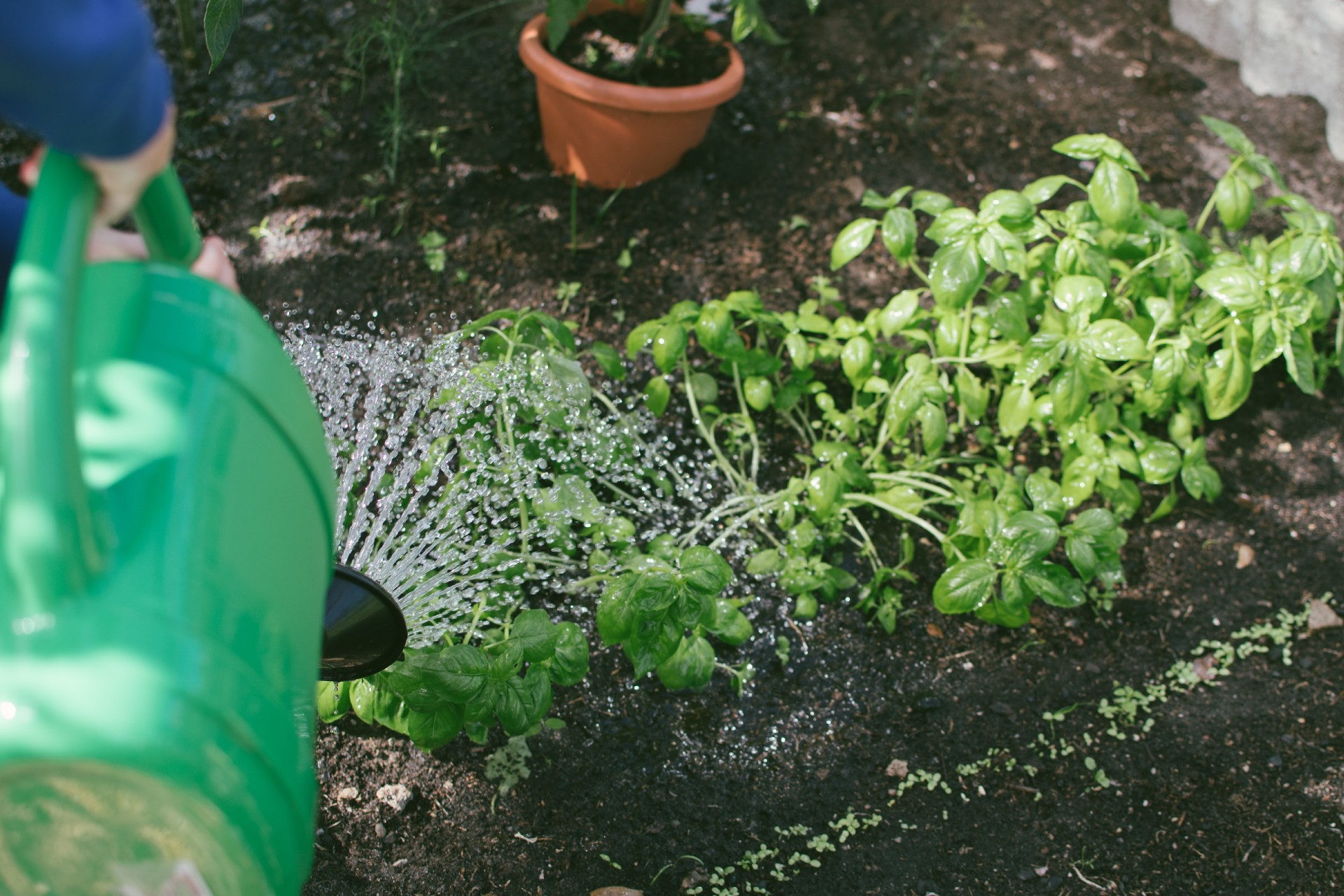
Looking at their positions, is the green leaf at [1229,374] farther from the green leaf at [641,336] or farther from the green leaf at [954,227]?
the green leaf at [641,336]

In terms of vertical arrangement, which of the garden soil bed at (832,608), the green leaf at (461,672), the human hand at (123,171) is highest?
the human hand at (123,171)

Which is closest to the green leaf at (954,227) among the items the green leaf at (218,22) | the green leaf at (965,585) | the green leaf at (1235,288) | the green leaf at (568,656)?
the green leaf at (1235,288)

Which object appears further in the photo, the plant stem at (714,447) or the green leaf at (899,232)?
the plant stem at (714,447)

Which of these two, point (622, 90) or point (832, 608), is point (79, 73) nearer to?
point (832, 608)

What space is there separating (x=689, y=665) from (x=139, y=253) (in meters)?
0.93

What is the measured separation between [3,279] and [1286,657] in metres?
2.02

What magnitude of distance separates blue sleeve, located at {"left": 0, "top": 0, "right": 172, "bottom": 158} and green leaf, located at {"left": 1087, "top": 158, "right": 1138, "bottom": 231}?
155cm

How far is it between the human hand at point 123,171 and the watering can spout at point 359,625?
0.53m

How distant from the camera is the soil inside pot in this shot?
2391mm

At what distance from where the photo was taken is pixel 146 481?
562 millimetres

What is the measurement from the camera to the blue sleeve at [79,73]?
54cm

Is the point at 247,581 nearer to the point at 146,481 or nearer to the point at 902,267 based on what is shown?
the point at 146,481

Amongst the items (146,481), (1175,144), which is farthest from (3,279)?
(1175,144)

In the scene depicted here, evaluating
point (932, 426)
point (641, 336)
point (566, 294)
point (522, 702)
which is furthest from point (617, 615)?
point (566, 294)
